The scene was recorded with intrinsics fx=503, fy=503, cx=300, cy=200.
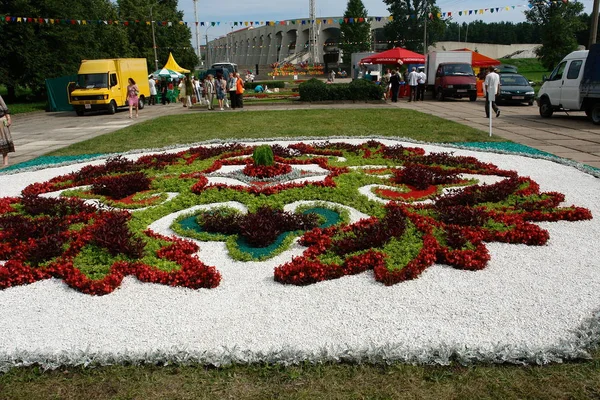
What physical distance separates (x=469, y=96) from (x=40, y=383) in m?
29.5

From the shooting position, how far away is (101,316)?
4.31 m

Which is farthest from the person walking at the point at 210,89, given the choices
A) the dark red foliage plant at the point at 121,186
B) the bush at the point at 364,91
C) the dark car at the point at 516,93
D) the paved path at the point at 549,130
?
the dark red foliage plant at the point at 121,186

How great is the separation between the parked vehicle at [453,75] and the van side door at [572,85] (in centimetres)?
1110

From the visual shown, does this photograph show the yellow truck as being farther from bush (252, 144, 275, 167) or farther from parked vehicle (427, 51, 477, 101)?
bush (252, 144, 275, 167)

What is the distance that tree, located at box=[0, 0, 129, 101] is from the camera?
32897mm

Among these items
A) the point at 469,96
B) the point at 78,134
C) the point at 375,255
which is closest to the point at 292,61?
the point at 469,96

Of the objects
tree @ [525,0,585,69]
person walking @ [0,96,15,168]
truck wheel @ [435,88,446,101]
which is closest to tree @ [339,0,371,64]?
tree @ [525,0,585,69]

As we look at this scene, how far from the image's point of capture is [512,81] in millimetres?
26656

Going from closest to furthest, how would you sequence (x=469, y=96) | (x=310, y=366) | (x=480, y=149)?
(x=310, y=366), (x=480, y=149), (x=469, y=96)

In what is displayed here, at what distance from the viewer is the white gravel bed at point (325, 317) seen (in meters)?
3.61

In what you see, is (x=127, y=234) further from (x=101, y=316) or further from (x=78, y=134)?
(x=78, y=134)

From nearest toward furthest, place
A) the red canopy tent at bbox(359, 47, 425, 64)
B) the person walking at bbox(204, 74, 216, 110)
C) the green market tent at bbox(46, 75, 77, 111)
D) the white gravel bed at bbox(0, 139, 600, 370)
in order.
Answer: the white gravel bed at bbox(0, 139, 600, 370) → the person walking at bbox(204, 74, 216, 110) → the green market tent at bbox(46, 75, 77, 111) → the red canopy tent at bbox(359, 47, 425, 64)

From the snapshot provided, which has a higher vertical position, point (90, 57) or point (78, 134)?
point (90, 57)

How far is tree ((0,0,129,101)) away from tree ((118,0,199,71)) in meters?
17.7
